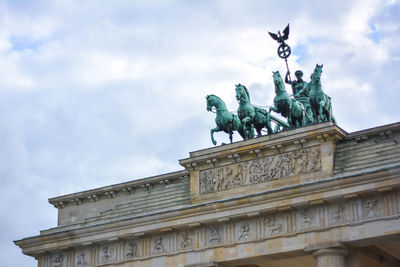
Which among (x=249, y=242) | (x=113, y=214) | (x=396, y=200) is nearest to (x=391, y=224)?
(x=396, y=200)

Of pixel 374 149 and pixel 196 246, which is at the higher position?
pixel 374 149

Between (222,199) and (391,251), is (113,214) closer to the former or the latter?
(222,199)

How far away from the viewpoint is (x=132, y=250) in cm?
3838

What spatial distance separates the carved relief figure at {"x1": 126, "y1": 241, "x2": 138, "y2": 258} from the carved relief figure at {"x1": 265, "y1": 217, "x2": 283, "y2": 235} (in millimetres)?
6099

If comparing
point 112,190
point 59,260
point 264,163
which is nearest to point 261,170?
point 264,163

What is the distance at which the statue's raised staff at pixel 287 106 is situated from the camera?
3747 centimetres

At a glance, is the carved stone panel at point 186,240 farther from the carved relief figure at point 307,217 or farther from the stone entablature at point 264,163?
the carved relief figure at point 307,217

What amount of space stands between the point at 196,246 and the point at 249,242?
7.64ft

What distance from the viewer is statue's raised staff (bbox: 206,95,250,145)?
38.8 metres

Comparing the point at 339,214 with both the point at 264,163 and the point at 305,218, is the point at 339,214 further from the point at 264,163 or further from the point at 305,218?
the point at 264,163

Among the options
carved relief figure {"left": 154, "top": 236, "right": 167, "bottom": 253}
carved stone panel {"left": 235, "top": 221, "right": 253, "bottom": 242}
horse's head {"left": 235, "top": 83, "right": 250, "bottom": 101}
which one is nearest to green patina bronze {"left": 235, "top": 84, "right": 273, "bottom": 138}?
horse's head {"left": 235, "top": 83, "right": 250, "bottom": 101}

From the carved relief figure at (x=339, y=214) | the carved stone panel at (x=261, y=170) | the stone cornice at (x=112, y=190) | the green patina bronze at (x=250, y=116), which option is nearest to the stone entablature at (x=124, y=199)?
the stone cornice at (x=112, y=190)

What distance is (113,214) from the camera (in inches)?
1585

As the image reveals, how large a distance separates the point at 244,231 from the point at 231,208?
1011mm
